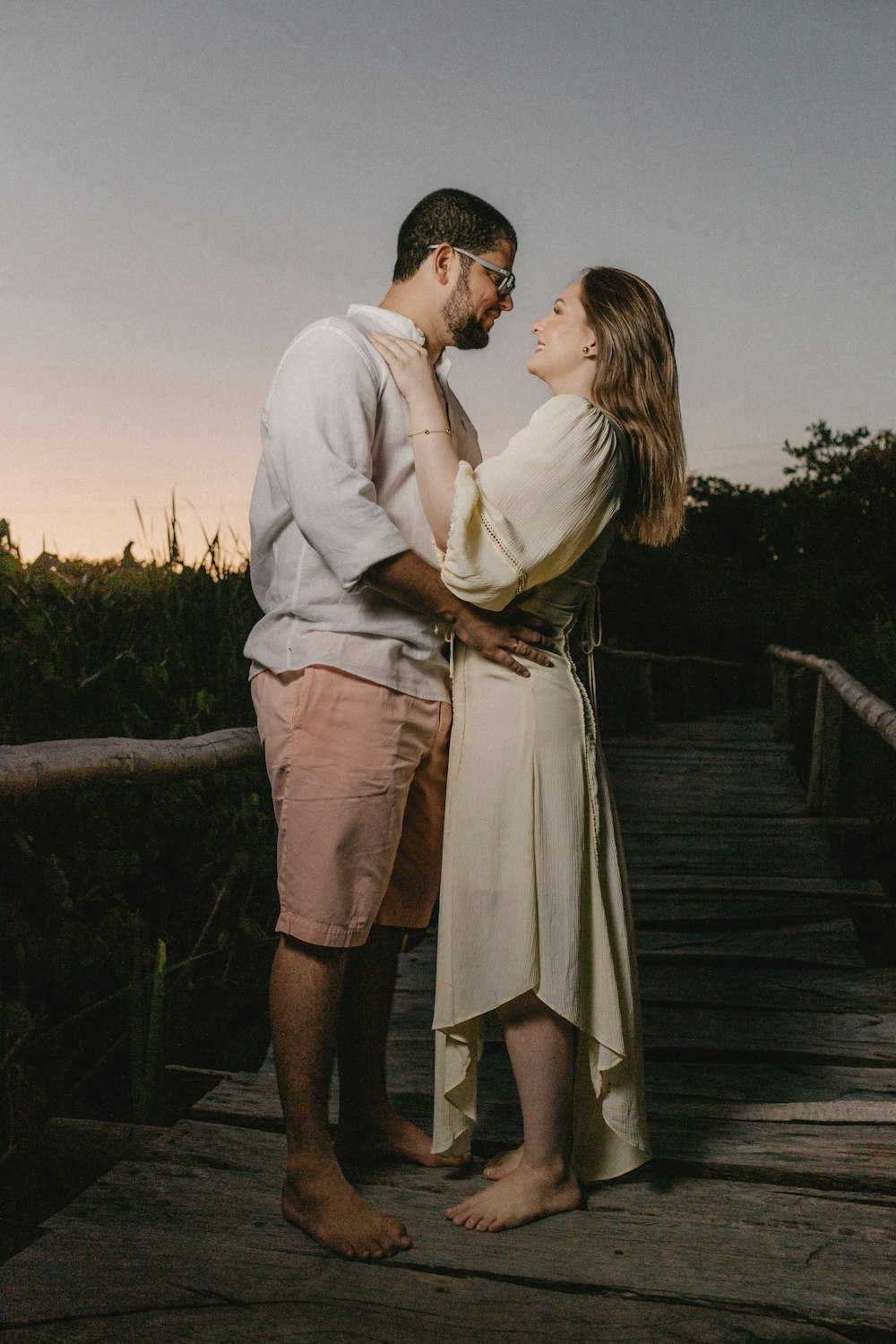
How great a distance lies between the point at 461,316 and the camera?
7.07 feet

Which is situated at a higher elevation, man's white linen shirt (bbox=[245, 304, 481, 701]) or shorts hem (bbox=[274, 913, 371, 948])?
man's white linen shirt (bbox=[245, 304, 481, 701])

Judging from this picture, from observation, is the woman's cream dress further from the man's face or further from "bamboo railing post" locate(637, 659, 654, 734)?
"bamboo railing post" locate(637, 659, 654, 734)

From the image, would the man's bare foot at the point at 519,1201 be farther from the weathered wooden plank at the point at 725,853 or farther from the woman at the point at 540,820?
the weathered wooden plank at the point at 725,853

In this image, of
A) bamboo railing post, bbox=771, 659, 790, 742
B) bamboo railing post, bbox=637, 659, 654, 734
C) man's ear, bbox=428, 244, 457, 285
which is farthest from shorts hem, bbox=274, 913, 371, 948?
bamboo railing post, bbox=637, 659, 654, 734

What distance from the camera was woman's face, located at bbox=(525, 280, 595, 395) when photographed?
2023 mm

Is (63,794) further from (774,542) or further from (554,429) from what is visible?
(774,542)

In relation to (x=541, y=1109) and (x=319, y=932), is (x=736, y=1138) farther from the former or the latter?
(x=319, y=932)

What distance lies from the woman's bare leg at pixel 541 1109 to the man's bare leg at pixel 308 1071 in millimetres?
220

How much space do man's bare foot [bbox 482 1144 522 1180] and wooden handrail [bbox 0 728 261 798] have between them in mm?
964

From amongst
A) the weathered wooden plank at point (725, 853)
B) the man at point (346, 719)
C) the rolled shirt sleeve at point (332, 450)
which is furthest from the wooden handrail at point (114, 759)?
the weathered wooden plank at point (725, 853)

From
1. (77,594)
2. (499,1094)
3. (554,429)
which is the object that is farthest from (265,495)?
(77,594)

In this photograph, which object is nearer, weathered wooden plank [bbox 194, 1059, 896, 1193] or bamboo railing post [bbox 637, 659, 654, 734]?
weathered wooden plank [bbox 194, 1059, 896, 1193]

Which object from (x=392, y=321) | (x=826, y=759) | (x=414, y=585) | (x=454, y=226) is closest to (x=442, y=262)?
(x=454, y=226)

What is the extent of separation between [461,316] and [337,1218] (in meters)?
1.65
